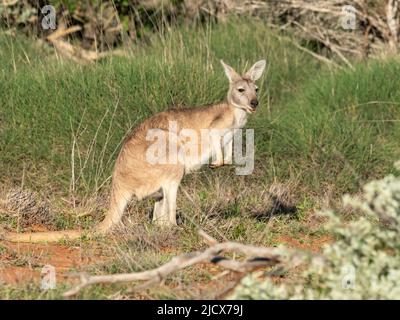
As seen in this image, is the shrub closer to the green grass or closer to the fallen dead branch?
the fallen dead branch

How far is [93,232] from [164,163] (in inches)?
26.8

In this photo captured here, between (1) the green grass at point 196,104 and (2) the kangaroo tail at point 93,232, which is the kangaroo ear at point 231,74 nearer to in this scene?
(1) the green grass at point 196,104

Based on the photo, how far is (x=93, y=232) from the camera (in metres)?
6.22

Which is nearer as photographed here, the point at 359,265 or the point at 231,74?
the point at 359,265

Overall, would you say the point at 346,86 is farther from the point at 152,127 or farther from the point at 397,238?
the point at 397,238

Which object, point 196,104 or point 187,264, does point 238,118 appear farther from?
point 187,264

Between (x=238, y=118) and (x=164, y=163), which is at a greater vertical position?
(x=238, y=118)

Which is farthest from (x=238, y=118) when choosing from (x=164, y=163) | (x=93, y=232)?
(x=93, y=232)

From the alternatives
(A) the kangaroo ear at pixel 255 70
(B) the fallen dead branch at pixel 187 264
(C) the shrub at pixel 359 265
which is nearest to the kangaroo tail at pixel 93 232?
(A) the kangaroo ear at pixel 255 70

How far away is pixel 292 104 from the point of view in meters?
8.70

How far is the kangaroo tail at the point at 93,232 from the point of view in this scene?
597cm

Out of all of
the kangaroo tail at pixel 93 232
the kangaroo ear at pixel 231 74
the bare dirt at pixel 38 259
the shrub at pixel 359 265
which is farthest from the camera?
the kangaroo ear at pixel 231 74

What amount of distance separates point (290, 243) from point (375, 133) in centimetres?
231
